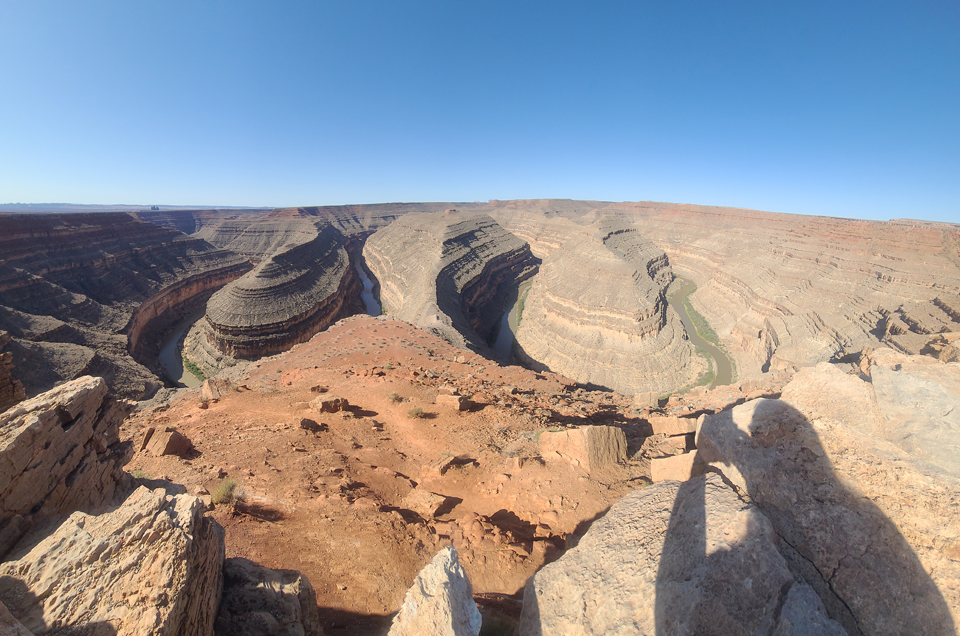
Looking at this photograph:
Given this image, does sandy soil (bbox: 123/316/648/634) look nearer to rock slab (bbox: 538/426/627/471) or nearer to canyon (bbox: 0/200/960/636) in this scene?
canyon (bbox: 0/200/960/636)

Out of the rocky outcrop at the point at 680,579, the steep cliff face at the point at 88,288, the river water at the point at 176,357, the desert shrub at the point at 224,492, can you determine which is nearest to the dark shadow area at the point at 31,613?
the desert shrub at the point at 224,492

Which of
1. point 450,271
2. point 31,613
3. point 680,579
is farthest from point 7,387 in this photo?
point 450,271

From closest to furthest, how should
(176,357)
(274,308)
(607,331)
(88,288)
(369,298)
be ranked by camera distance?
(607,331) < (176,357) < (274,308) < (88,288) < (369,298)

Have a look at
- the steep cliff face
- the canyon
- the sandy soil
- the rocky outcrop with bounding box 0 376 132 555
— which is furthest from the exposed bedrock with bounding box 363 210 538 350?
→ the steep cliff face

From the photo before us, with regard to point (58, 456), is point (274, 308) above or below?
below

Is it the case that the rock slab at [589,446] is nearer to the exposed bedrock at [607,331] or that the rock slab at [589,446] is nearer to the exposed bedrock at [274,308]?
the exposed bedrock at [607,331]

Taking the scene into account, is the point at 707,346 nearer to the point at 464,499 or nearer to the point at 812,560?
the point at 464,499
